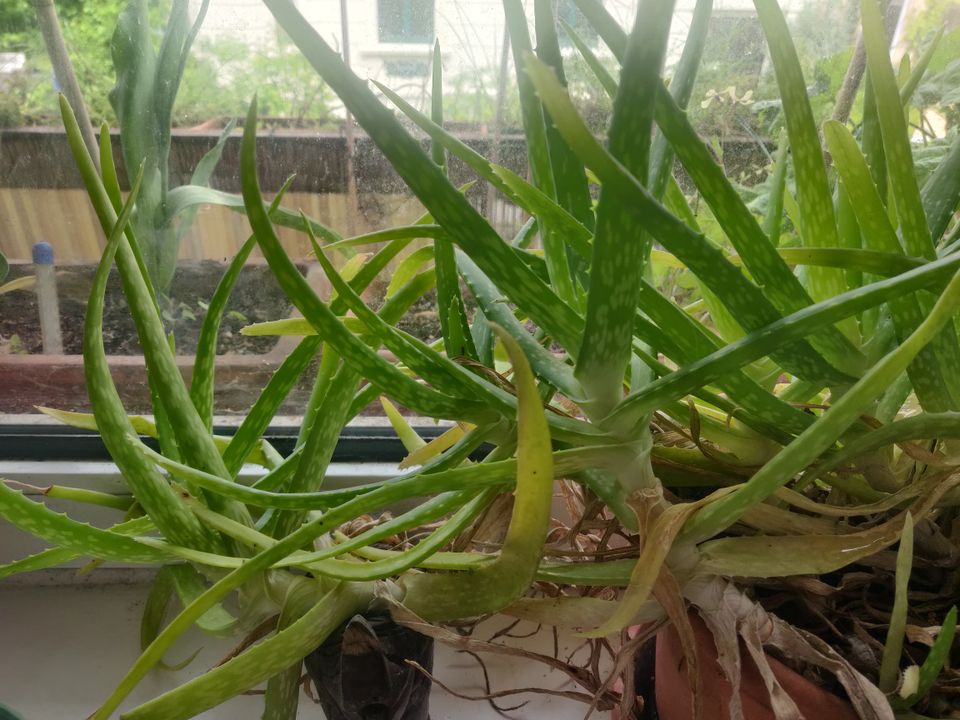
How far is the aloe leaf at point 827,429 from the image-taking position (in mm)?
210

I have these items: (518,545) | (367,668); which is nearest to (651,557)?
(518,545)

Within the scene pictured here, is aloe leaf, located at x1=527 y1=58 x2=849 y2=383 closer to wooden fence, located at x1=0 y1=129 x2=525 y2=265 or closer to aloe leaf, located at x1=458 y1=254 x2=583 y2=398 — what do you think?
aloe leaf, located at x1=458 y1=254 x2=583 y2=398

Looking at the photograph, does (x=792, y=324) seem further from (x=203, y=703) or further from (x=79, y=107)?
(x=79, y=107)

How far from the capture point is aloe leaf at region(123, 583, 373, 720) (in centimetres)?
25

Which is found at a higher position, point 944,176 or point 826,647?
point 944,176

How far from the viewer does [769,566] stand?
0.91 feet

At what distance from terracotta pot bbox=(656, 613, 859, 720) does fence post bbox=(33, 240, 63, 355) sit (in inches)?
22.0

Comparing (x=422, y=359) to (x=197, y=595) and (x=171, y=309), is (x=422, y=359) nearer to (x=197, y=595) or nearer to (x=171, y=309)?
(x=197, y=595)

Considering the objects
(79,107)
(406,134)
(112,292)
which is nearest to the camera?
(406,134)

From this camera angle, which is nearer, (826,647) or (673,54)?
(826,647)

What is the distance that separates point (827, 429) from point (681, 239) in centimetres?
9

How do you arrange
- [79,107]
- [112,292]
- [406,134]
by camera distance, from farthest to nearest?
[112,292] < [79,107] < [406,134]

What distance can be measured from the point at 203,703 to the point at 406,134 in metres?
0.23

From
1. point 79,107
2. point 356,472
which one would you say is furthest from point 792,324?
point 79,107
